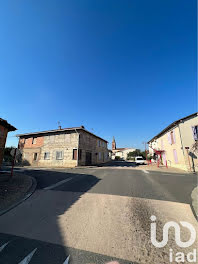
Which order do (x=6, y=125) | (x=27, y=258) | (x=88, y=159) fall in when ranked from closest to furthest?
(x=27, y=258) → (x=6, y=125) → (x=88, y=159)

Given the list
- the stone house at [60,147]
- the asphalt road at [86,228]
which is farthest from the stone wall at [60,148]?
the asphalt road at [86,228]

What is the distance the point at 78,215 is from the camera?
10.5 ft

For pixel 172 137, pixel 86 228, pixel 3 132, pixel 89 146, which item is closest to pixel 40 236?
pixel 86 228

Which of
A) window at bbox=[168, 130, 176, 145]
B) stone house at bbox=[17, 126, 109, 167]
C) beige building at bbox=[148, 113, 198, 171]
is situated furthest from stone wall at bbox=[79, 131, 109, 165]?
beige building at bbox=[148, 113, 198, 171]

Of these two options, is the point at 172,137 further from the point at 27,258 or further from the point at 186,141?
the point at 27,258

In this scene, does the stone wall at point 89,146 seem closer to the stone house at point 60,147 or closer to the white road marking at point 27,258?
the stone house at point 60,147

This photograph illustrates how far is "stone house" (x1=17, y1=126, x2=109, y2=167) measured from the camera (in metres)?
17.4

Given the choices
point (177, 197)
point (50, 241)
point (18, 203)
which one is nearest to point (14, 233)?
point (50, 241)

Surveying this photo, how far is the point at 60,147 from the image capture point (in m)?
18.3

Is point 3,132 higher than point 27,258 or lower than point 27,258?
higher

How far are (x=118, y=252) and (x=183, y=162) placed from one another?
577 inches

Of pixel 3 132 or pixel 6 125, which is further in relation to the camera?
pixel 6 125

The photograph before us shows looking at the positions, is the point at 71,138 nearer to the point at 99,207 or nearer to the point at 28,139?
the point at 28,139

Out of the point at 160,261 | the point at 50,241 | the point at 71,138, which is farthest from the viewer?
the point at 71,138
